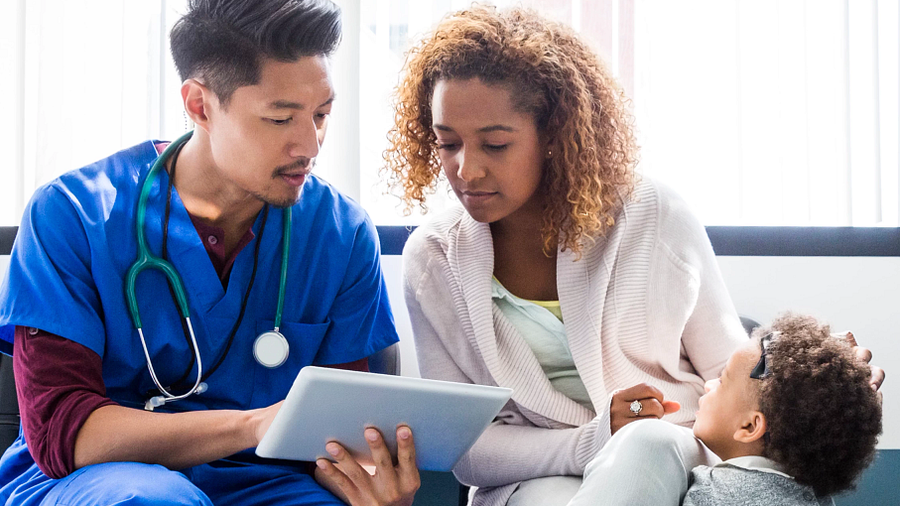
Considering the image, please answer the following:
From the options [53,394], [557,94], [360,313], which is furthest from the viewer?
[557,94]

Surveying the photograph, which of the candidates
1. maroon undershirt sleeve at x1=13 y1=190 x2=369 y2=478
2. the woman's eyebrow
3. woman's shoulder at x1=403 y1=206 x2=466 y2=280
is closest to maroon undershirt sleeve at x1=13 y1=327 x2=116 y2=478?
maroon undershirt sleeve at x1=13 y1=190 x2=369 y2=478

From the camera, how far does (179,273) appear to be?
4.12 ft

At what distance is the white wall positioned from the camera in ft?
6.61

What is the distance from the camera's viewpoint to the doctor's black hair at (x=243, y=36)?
1.25 m

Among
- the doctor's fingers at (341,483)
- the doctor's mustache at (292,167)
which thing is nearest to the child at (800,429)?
the doctor's fingers at (341,483)

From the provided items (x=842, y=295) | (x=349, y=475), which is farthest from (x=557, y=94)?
(x=842, y=295)

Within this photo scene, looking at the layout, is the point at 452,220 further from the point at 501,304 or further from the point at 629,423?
the point at 629,423

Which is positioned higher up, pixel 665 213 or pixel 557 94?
pixel 557 94

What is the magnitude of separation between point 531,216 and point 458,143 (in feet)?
0.78

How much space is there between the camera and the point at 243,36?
126 centimetres

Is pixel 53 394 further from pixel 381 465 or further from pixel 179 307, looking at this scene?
pixel 381 465

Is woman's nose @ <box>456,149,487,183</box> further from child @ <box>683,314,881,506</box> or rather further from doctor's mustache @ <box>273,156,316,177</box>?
child @ <box>683,314,881,506</box>

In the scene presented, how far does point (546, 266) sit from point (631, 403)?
1.25 ft

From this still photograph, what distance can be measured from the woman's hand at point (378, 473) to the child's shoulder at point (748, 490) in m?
0.38
